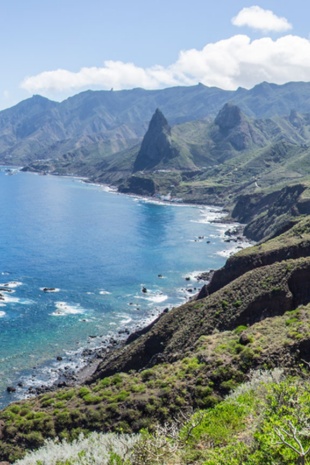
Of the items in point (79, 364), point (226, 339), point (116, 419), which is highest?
point (226, 339)

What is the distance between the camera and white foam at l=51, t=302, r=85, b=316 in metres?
115

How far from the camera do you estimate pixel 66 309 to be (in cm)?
11800

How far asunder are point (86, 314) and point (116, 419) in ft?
237

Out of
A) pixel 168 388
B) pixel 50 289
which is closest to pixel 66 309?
pixel 50 289

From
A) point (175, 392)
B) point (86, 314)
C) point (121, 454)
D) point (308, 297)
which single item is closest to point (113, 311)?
point (86, 314)

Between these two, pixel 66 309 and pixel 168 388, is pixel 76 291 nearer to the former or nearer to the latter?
pixel 66 309

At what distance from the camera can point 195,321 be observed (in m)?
73.5

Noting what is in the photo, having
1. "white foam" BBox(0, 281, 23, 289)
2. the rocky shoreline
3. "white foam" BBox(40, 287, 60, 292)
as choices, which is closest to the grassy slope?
the rocky shoreline

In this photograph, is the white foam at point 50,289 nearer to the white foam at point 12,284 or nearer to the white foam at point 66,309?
the white foam at point 12,284

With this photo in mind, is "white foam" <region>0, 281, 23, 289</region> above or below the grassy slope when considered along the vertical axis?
below

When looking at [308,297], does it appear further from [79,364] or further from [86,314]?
[86,314]

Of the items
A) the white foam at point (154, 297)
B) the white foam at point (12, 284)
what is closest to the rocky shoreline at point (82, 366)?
the white foam at point (154, 297)

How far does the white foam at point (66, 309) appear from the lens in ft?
378

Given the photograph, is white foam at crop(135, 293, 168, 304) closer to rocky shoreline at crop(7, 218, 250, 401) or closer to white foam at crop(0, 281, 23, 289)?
rocky shoreline at crop(7, 218, 250, 401)
